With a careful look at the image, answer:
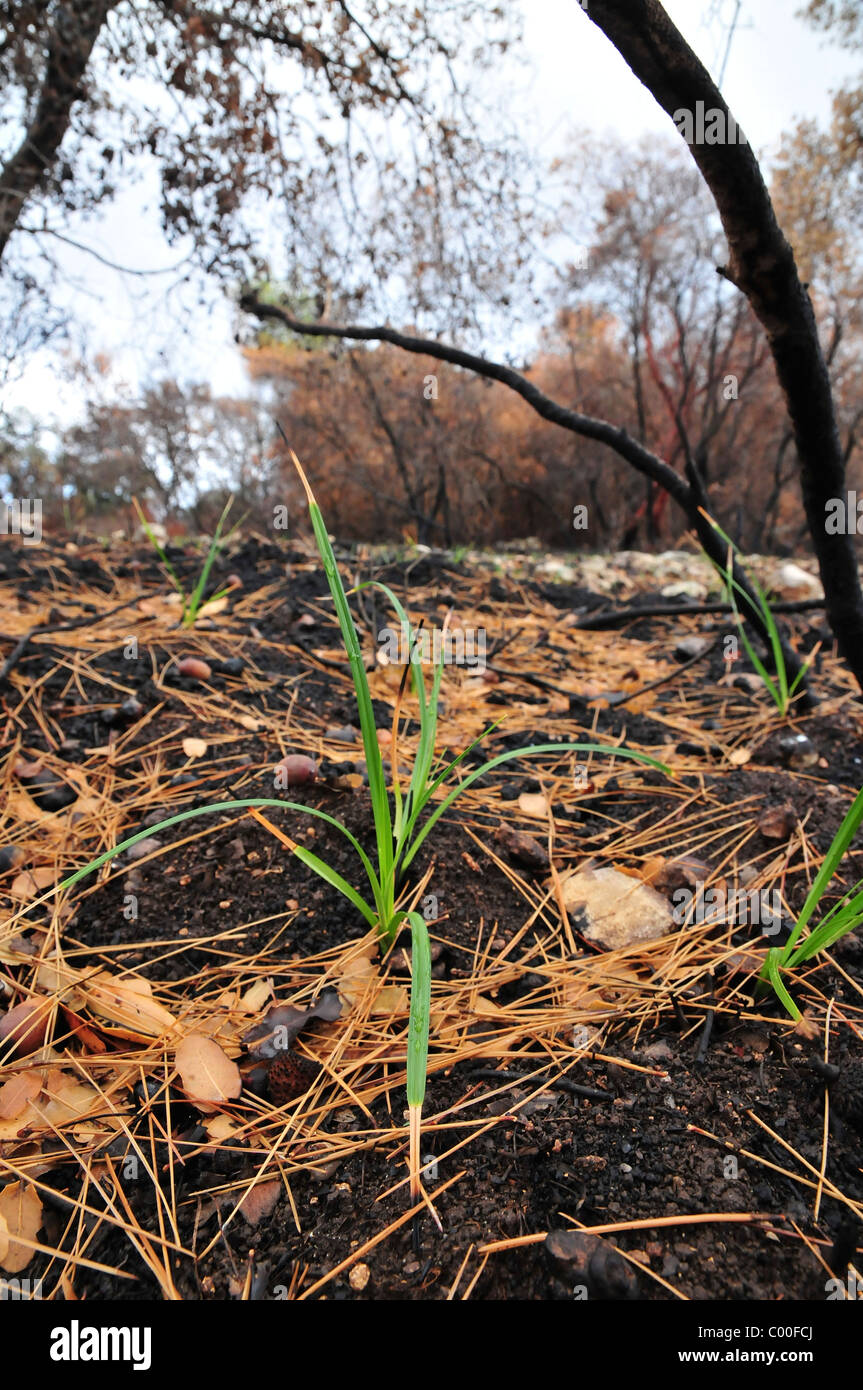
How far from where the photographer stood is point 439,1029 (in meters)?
0.92

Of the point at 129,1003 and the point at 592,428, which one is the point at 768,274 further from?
the point at 129,1003

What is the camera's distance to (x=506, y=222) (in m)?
3.87

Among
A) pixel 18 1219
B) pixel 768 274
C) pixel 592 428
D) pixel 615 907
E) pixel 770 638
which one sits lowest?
pixel 18 1219

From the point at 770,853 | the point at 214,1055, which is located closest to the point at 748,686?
the point at 770,853

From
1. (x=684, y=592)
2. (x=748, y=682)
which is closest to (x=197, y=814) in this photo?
(x=748, y=682)

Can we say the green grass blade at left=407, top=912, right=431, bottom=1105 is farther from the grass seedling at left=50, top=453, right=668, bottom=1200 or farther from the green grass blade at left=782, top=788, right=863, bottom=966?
the green grass blade at left=782, top=788, right=863, bottom=966

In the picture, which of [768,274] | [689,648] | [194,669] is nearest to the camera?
[768,274]

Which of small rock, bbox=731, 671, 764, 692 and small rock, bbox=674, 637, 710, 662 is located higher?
small rock, bbox=674, 637, 710, 662

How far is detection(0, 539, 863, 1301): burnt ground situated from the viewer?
67 cm

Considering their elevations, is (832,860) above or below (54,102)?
below

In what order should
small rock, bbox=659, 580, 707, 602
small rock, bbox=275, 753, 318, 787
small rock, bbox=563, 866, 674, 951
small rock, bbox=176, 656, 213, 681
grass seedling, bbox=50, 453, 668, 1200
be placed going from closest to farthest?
1. grass seedling, bbox=50, 453, 668, 1200
2. small rock, bbox=563, 866, 674, 951
3. small rock, bbox=275, 753, 318, 787
4. small rock, bbox=176, 656, 213, 681
5. small rock, bbox=659, 580, 707, 602

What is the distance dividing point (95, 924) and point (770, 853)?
3.80ft

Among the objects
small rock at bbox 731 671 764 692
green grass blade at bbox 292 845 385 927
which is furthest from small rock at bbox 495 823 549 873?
small rock at bbox 731 671 764 692

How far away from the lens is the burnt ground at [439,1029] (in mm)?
670
